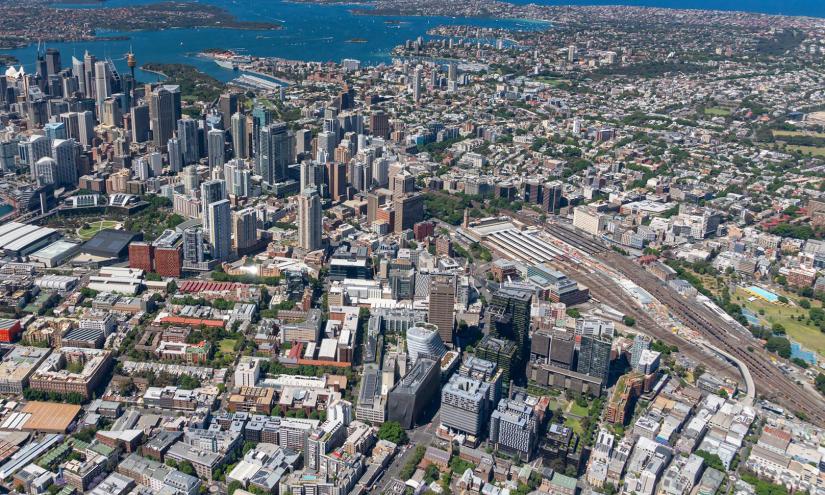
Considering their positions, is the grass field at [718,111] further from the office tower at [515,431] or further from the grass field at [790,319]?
the office tower at [515,431]

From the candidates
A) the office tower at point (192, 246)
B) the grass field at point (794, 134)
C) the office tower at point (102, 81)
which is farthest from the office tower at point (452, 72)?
the office tower at point (192, 246)

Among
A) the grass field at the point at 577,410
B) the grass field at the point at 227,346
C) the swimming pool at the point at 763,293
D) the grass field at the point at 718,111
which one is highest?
the grass field at the point at 718,111

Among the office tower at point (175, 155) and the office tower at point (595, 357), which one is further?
the office tower at point (175, 155)

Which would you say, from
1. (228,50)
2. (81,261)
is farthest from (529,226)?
(228,50)

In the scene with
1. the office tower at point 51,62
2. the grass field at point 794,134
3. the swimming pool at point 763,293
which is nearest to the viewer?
the swimming pool at point 763,293

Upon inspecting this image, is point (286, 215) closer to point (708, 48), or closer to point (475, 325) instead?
point (475, 325)

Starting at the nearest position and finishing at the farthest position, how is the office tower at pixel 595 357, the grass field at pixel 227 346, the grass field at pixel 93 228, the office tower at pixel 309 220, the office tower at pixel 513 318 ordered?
the office tower at pixel 595 357, the office tower at pixel 513 318, the grass field at pixel 227 346, the office tower at pixel 309 220, the grass field at pixel 93 228

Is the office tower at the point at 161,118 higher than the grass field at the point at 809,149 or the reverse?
higher
